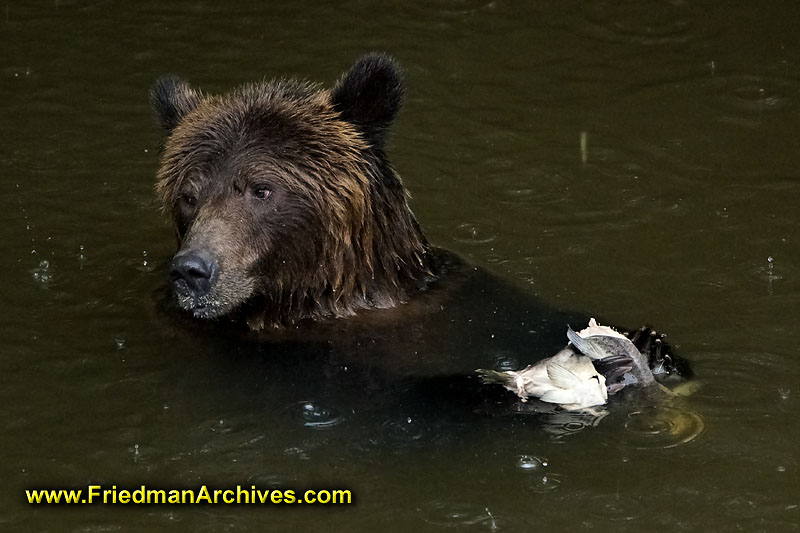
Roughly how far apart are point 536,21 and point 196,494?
774cm

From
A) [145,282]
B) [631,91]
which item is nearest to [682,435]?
[145,282]

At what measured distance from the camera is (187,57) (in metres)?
12.7

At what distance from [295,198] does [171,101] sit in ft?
3.77

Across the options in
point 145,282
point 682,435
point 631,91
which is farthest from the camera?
point 631,91

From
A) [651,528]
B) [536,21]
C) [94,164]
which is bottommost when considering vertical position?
[651,528]

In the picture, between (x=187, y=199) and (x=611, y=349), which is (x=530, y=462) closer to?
(x=611, y=349)

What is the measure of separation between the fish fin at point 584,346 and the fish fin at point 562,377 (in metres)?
0.14

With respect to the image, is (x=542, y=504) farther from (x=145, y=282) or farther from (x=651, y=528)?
(x=145, y=282)

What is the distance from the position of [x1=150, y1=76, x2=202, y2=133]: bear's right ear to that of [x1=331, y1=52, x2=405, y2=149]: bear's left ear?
3.13 feet

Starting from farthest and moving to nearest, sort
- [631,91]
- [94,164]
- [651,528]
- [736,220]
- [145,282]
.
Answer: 1. [631,91]
2. [94,164]
3. [736,220]
4. [145,282]
5. [651,528]

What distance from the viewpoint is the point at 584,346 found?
286 inches

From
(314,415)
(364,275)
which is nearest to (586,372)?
(314,415)

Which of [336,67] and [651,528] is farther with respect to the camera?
[336,67]

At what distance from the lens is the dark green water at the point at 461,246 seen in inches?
270
